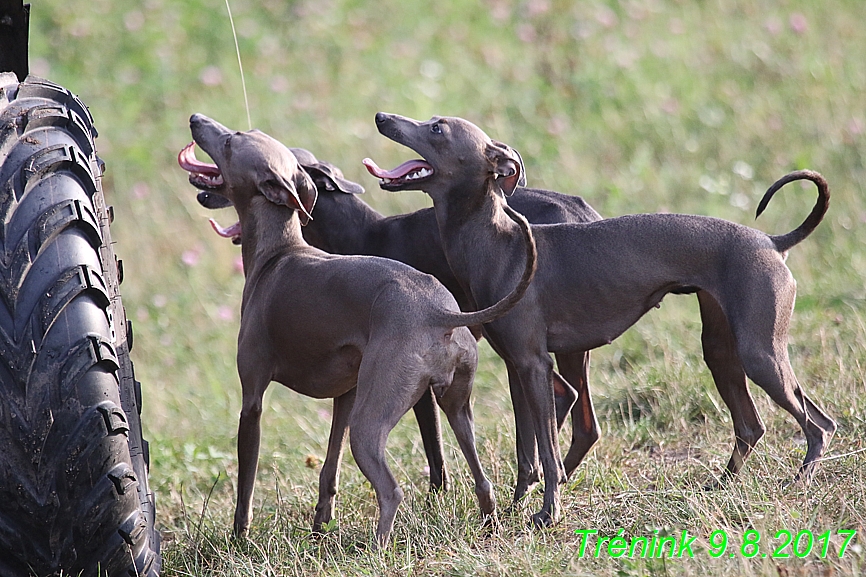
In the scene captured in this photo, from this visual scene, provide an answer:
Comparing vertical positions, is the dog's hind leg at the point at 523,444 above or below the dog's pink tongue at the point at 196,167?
below

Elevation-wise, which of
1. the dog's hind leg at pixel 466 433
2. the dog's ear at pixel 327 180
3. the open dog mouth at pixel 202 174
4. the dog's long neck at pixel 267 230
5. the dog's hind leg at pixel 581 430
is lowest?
the dog's hind leg at pixel 581 430

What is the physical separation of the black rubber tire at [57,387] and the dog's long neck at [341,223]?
1.91 metres

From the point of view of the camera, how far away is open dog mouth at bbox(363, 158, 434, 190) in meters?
4.30

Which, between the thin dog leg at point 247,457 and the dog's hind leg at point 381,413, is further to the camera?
the thin dog leg at point 247,457

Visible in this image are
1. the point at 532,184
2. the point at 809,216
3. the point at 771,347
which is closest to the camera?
the point at 771,347

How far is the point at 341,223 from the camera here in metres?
5.06

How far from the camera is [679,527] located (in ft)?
11.3

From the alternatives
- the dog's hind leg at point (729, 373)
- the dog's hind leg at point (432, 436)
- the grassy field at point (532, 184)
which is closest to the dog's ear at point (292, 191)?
the dog's hind leg at point (432, 436)

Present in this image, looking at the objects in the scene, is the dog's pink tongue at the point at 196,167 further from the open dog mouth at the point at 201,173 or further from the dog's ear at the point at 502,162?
the dog's ear at the point at 502,162

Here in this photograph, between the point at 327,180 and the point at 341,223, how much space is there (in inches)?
8.8

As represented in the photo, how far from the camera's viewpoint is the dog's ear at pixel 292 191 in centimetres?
425

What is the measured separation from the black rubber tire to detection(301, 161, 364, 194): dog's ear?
1790 mm

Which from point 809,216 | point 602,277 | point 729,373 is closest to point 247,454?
point 602,277

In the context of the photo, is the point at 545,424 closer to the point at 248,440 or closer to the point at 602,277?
the point at 602,277
